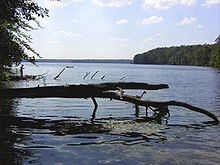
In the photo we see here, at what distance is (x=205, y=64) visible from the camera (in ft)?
627

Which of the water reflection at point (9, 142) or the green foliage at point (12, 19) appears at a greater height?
the green foliage at point (12, 19)

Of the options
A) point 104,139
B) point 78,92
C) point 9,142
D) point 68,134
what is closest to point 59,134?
point 68,134

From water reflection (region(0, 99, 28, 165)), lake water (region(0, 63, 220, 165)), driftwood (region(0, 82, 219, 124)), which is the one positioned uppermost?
driftwood (region(0, 82, 219, 124))

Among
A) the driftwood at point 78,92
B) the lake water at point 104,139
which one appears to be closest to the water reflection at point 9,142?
the lake water at point 104,139

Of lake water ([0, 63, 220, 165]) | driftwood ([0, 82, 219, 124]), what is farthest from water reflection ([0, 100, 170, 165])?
driftwood ([0, 82, 219, 124])

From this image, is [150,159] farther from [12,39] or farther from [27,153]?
[12,39]

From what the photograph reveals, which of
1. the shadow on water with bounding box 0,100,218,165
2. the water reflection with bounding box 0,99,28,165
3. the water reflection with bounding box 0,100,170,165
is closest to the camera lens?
the water reflection with bounding box 0,99,28,165

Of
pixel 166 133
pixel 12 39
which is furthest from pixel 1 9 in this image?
pixel 166 133

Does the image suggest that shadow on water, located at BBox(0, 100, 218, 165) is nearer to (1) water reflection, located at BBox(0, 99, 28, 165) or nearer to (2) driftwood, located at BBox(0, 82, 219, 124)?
(1) water reflection, located at BBox(0, 99, 28, 165)

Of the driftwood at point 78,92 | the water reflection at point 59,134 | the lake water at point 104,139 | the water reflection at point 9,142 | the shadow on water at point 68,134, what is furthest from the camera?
the driftwood at point 78,92

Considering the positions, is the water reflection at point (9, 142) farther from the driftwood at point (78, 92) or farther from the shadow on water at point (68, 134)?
the driftwood at point (78, 92)

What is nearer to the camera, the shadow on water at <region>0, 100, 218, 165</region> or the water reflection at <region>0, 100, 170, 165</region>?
the water reflection at <region>0, 100, 170, 165</region>

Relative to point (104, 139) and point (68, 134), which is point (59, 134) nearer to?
point (68, 134)

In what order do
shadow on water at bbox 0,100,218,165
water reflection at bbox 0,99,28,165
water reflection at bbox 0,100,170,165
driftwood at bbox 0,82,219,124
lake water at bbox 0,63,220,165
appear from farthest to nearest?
1. driftwood at bbox 0,82,219,124
2. shadow on water at bbox 0,100,218,165
3. water reflection at bbox 0,100,170,165
4. lake water at bbox 0,63,220,165
5. water reflection at bbox 0,99,28,165
